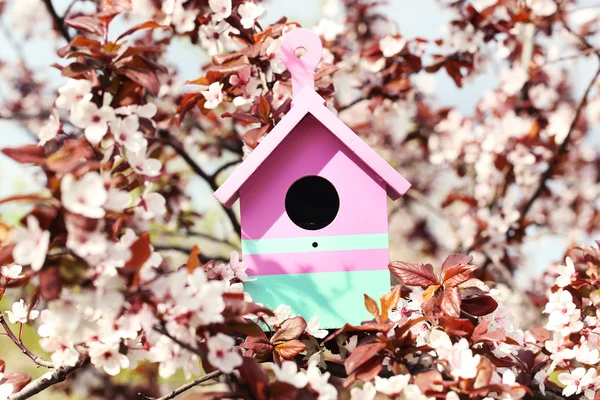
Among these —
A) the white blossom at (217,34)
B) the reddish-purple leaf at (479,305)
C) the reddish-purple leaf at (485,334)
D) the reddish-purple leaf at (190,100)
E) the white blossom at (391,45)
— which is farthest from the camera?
the white blossom at (391,45)

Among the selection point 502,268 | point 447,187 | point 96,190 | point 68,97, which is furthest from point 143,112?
point 447,187

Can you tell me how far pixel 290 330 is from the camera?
42.9 inches

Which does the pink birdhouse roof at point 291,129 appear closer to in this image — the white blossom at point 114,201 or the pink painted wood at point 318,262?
the pink painted wood at point 318,262

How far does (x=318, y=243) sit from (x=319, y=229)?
30mm

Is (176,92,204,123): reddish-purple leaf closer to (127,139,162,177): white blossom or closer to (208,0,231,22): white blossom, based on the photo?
(208,0,231,22): white blossom

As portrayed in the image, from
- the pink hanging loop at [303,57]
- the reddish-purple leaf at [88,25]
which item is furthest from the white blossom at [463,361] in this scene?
the reddish-purple leaf at [88,25]

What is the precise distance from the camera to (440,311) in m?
Result: 1.10

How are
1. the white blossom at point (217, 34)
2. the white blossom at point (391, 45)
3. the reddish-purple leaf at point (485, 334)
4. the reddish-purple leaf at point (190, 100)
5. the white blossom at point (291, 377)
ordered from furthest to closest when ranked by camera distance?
the white blossom at point (391, 45) → the white blossom at point (217, 34) → the reddish-purple leaf at point (190, 100) → the reddish-purple leaf at point (485, 334) → the white blossom at point (291, 377)

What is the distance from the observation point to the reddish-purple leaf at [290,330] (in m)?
1.08

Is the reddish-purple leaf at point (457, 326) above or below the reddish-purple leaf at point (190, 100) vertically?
below

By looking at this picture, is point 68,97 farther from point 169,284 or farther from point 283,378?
point 283,378

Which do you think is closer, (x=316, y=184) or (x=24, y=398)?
(x=24, y=398)

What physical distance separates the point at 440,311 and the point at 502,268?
5.59 feet

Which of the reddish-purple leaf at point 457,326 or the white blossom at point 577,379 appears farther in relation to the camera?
the white blossom at point 577,379
